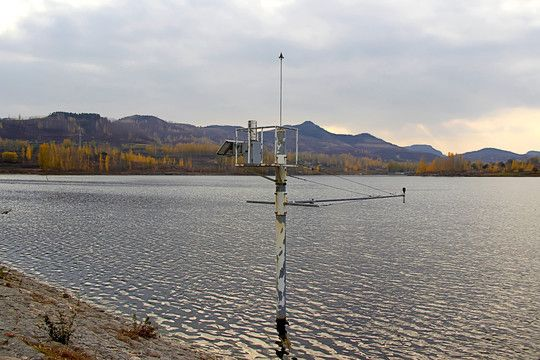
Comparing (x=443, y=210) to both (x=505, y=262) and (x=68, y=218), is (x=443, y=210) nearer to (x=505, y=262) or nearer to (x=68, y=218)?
(x=505, y=262)

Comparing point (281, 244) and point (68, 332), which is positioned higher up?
point (281, 244)

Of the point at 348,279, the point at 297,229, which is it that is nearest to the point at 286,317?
the point at 348,279

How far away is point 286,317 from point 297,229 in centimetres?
3367

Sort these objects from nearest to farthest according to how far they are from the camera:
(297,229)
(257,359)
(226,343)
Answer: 1. (257,359)
2. (226,343)
3. (297,229)

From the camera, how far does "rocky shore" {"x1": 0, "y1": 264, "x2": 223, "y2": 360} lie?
43.2 ft

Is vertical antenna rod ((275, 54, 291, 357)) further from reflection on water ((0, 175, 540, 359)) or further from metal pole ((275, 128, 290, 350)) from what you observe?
reflection on water ((0, 175, 540, 359))

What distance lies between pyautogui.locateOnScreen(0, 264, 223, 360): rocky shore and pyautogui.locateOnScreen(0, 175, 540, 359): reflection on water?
203cm

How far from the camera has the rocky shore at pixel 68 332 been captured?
13.2 metres

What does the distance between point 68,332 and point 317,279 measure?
62.1ft

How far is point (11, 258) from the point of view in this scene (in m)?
35.7

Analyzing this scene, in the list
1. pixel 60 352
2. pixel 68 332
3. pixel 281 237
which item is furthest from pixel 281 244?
pixel 60 352

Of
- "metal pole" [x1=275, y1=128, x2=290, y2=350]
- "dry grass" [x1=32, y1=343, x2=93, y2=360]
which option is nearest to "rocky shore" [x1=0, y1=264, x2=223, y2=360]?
"dry grass" [x1=32, y1=343, x2=93, y2=360]

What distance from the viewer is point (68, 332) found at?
14.3 m

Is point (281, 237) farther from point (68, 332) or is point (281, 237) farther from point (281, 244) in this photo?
point (68, 332)
